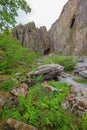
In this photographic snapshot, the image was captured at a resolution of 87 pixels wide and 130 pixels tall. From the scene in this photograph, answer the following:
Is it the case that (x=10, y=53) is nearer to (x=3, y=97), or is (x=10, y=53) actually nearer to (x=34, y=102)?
(x=3, y=97)

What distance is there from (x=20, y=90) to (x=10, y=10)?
17.5 feet

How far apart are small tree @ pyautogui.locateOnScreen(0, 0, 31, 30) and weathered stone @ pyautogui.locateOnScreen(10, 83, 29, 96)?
4348 millimetres

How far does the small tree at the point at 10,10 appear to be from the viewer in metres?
14.2

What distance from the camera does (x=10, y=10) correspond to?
15.0 metres

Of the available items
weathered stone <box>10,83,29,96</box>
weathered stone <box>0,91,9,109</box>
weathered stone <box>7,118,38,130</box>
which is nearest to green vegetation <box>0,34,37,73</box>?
weathered stone <box>10,83,29,96</box>

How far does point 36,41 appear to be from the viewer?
315 ft

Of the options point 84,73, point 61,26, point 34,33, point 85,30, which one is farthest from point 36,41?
point 84,73

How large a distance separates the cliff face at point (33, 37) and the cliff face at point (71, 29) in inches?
137

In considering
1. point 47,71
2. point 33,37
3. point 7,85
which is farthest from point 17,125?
point 33,37

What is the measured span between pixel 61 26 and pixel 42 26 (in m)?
7.47

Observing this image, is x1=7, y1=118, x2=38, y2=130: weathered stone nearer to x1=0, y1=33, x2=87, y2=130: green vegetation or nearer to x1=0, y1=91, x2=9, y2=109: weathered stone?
x1=0, y1=33, x2=87, y2=130: green vegetation

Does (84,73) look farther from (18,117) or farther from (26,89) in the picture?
(18,117)

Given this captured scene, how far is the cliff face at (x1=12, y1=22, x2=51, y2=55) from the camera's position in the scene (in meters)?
92.9

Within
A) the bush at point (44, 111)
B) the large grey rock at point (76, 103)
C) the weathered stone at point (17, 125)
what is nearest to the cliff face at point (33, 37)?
the large grey rock at point (76, 103)
